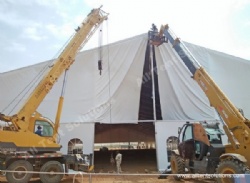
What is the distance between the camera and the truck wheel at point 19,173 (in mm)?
8781

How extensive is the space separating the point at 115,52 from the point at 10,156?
8802 mm

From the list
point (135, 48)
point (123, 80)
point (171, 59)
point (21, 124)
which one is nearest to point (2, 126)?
point (21, 124)

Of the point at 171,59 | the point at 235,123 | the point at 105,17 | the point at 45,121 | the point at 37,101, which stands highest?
the point at 105,17

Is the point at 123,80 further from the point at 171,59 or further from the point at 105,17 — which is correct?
the point at 105,17

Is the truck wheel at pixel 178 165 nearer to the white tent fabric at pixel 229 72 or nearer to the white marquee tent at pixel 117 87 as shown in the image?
the white marquee tent at pixel 117 87

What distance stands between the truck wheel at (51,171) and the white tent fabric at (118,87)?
16.4 feet

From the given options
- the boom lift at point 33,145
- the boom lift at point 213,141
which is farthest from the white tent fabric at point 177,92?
the boom lift at point 33,145

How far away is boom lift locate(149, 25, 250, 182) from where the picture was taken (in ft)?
24.0

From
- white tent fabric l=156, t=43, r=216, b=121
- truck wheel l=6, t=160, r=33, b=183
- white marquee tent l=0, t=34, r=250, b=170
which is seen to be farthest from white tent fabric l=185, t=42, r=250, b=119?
truck wheel l=6, t=160, r=33, b=183

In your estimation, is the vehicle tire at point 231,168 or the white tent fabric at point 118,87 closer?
the vehicle tire at point 231,168

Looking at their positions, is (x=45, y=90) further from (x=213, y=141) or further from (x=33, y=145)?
(x=213, y=141)

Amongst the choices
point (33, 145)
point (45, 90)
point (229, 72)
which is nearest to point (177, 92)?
point (229, 72)

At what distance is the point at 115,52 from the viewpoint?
15438 mm

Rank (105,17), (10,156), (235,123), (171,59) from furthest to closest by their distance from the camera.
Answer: (171,59)
(105,17)
(10,156)
(235,123)
